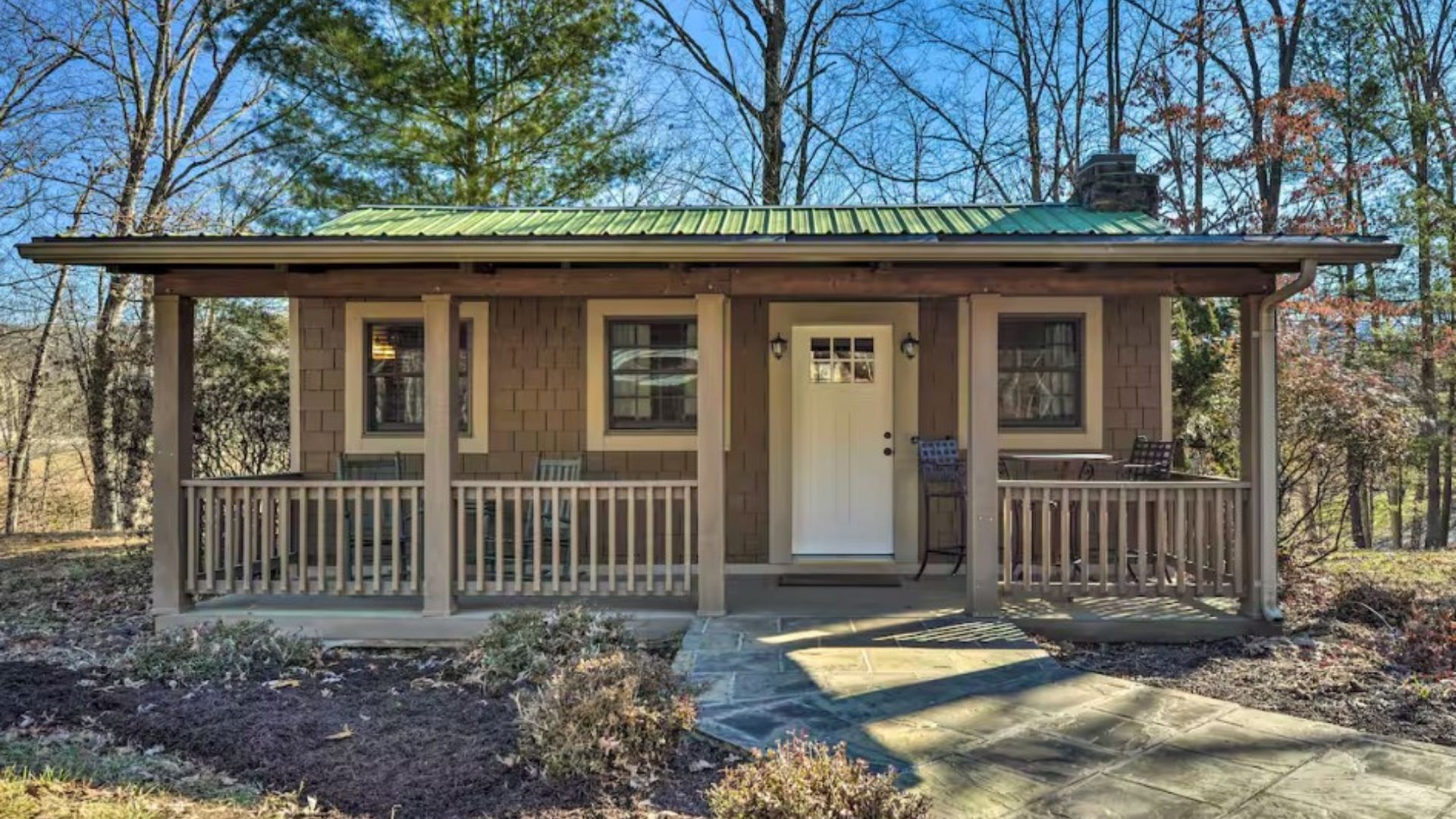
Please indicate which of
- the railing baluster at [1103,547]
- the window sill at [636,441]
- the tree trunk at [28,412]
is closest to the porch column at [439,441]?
the window sill at [636,441]

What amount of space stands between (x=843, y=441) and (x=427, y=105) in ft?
26.0

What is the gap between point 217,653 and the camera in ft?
13.9

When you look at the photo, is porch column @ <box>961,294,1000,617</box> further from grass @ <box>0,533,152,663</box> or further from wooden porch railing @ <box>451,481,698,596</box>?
grass @ <box>0,533,152,663</box>

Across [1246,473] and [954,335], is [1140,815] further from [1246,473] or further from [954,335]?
[954,335]

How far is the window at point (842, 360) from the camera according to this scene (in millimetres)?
6414

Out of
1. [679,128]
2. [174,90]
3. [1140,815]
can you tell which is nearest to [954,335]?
[1140,815]

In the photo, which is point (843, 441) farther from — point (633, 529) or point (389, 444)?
point (389, 444)

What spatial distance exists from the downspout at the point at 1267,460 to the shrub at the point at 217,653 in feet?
17.8

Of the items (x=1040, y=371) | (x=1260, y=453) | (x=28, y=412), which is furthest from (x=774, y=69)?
(x=28, y=412)

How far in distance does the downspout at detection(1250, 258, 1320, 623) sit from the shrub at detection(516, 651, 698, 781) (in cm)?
372

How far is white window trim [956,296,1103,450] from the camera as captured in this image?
20.6ft

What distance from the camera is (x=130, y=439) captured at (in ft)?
31.9

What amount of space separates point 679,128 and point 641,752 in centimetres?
1284

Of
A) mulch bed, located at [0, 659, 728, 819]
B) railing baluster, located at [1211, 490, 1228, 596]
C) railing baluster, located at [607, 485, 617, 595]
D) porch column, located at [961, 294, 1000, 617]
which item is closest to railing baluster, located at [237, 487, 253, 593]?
mulch bed, located at [0, 659, 728, 819]
